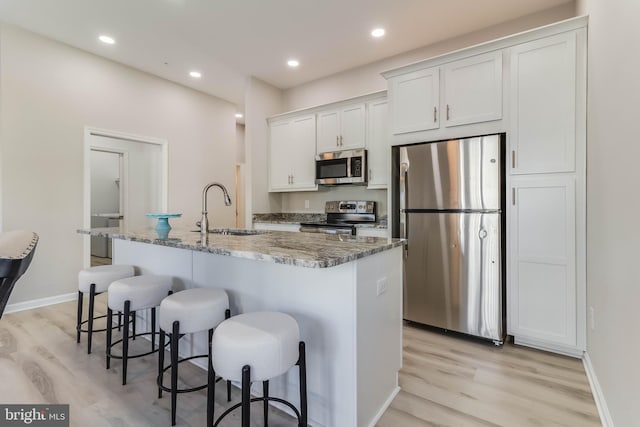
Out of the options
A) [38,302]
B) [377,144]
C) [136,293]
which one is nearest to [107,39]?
[38,302]

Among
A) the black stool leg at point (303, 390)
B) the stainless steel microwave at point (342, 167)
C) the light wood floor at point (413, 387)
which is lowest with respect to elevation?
the light wood floor at point (413, 387)

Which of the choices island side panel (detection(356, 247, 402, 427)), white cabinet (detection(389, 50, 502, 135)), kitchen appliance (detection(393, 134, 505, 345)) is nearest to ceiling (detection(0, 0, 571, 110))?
white cabinet (detection(389, 50, 502, 135))

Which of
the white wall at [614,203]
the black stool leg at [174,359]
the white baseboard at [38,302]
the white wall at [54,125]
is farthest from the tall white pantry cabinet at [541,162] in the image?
the white baseboard at [38,302]

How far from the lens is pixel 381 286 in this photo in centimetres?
166

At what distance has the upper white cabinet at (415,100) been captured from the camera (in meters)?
2.93

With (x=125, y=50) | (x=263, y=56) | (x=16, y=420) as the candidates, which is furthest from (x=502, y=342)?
(x=125, y=50)

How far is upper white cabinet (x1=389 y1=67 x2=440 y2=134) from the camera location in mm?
2926

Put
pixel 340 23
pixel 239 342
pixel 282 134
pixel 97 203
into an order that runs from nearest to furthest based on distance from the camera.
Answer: pixel 239 342 < pixel 340 23 < pixel 282 134 < pixel 97 203

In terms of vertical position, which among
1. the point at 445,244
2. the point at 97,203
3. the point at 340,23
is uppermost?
the point at 340,23

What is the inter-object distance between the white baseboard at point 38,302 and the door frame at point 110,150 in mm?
382

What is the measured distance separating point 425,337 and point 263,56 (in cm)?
365

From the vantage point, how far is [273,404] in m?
1.77

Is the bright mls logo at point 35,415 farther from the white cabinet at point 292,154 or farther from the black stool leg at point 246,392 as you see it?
the white cabinet at point 292,154

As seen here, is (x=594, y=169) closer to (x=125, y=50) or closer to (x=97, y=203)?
(x=125, y=50)
